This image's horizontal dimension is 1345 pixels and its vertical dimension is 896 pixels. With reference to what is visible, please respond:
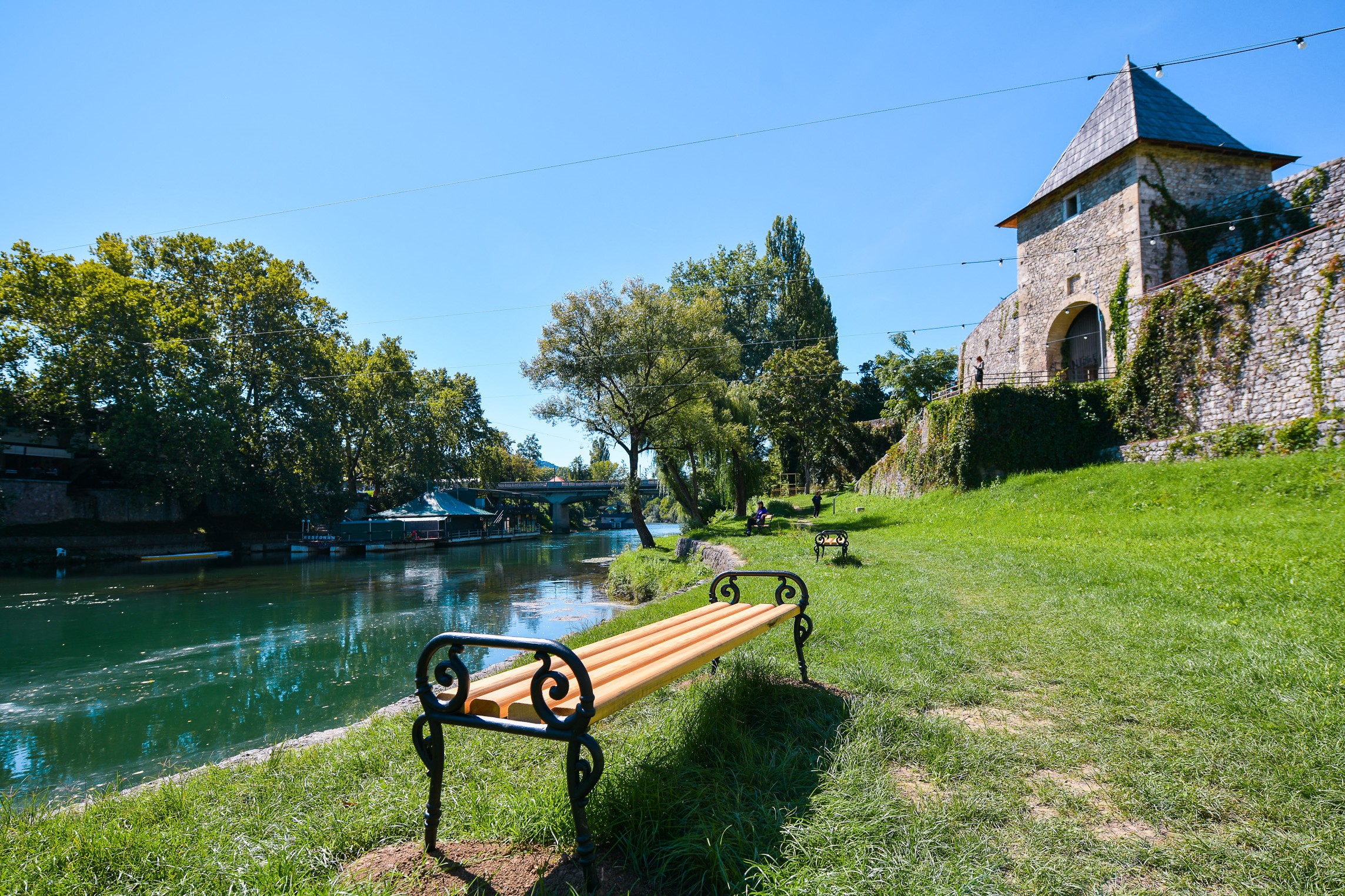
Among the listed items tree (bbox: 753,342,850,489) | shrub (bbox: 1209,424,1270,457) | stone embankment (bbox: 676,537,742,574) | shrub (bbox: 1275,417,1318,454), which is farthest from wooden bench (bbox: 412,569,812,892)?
tree (bbox: 753,342,850,489)

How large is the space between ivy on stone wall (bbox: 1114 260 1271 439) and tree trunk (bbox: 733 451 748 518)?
517 inches

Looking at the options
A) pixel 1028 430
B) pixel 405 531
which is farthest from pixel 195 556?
pixel 1028 430

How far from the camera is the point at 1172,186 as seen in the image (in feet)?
59.7

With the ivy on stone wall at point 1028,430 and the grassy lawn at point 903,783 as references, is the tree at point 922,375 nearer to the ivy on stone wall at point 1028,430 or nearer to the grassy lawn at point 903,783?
the ivy on stone wall at point 1028,430

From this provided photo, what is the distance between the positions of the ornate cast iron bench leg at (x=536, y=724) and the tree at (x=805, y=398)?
1033 inches

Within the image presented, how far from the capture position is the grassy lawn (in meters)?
2.05

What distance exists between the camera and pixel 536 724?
6.96 ft

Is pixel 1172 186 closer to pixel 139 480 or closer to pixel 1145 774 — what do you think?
pixel 1145 774

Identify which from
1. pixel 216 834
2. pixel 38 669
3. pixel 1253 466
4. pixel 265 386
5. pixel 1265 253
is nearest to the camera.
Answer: pixel 216 834

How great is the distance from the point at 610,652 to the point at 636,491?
61.9 feet

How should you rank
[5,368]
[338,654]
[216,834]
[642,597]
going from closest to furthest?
1. [216,834]
2. [338,654]
3. [642,597]
4. [5,368]

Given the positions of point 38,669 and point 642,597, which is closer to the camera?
point 38,669

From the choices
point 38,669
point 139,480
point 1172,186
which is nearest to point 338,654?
point 38,669

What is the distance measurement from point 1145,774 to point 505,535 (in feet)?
162
